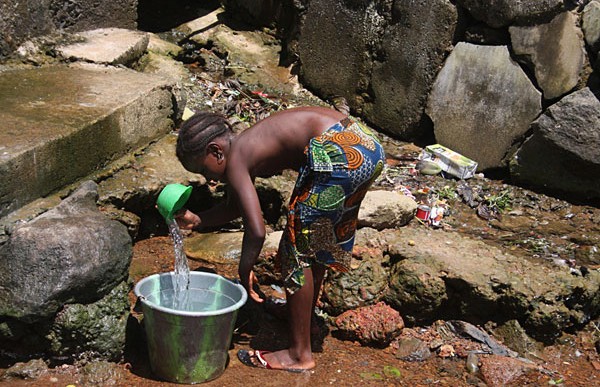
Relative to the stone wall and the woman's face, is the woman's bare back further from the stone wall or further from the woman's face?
the stone wall

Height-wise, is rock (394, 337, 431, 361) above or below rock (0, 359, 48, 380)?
below

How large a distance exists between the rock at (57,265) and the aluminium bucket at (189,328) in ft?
A: 0.59

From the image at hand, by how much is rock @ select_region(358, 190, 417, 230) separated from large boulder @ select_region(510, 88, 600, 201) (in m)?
1.32

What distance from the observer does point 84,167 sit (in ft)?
12.9

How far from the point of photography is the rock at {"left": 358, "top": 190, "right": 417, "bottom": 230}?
4242 mm

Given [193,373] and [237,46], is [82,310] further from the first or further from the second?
[237,46]

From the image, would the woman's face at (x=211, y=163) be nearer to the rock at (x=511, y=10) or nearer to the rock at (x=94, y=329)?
the rock at (x=94, y=329)

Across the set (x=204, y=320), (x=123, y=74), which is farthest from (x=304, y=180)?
(x=123, y=74)

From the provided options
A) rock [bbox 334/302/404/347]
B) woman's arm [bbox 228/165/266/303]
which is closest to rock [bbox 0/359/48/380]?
woman's arm [bbox 228/165/266/303]

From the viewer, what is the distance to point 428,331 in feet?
12.7

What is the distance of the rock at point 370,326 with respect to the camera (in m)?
3.67

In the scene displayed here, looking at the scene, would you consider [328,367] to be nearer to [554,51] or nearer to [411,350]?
[411,350]

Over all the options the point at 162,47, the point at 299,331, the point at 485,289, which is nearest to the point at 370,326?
the point at 299,331

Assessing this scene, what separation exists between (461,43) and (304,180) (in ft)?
9.39
